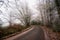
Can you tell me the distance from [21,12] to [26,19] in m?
3.40

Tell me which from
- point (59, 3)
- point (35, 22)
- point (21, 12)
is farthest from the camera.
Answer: point (35, 22)

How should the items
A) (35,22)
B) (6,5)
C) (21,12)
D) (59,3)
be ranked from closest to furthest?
(6,5) → (59,3) → (21,12) → (35,22)

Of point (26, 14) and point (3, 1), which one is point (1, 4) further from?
point (26, 14)

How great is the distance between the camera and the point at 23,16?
4709 cm

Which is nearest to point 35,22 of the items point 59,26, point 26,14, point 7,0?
point 26,14

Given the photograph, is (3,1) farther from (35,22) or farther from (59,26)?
(35,22)

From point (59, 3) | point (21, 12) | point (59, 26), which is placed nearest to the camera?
point (59, 3)

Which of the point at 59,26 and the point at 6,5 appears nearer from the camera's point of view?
the point at 6,5

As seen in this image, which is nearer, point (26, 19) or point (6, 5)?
point (6, 5)

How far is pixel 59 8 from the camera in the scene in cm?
1816

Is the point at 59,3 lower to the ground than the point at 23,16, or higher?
higher

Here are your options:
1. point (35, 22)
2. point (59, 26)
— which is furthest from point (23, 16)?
point (35, 22)

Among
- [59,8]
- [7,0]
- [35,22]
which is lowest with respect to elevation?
[35,22]

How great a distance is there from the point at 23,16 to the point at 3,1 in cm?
3475
